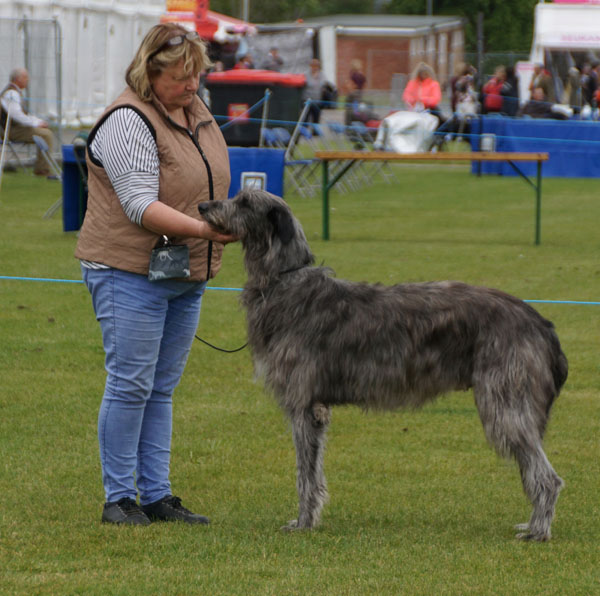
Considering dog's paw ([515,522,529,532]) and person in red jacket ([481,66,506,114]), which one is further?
person in red jacket ([481,66,506,114])

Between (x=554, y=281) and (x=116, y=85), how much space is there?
20.0 m

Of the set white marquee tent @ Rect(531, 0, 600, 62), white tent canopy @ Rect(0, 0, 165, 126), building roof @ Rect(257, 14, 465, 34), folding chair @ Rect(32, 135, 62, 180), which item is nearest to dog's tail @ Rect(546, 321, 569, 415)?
folding chair @ Rect(32, 135, 62, 180)

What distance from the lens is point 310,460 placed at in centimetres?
500

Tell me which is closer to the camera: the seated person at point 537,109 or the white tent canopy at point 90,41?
the white tent canopy at point 90,41

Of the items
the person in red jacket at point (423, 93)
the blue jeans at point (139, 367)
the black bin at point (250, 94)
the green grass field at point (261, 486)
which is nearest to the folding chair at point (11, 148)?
the black bin at point (250, 94)

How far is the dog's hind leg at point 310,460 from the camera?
4980 mm

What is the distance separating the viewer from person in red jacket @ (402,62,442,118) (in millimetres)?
26062

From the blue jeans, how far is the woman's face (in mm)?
784

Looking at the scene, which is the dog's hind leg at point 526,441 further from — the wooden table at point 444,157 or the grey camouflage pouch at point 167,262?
the wooden table at point 444,157

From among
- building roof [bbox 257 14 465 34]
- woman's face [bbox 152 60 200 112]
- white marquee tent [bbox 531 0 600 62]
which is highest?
building roof [bbox 257 14 465 34]

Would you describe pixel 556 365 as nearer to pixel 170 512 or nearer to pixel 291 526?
pixel 291 526

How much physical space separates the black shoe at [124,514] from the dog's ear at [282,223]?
147 centimetres

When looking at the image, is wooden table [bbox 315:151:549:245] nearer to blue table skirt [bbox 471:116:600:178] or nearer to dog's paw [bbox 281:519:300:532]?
blue table skirt [bbox 471:116:600:178]

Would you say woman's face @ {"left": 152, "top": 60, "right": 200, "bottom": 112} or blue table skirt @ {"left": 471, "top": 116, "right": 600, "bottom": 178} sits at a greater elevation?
woman's face @ {"left": 152, "top": 60, "right": 200, "bottom": 112}
